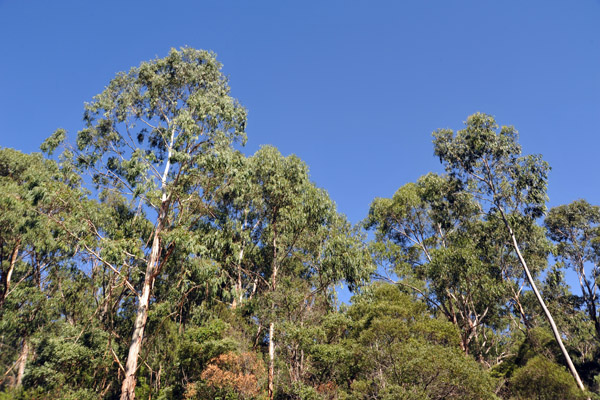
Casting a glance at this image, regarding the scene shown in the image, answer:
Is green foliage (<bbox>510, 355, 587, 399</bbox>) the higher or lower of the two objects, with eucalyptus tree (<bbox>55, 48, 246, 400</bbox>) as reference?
lower

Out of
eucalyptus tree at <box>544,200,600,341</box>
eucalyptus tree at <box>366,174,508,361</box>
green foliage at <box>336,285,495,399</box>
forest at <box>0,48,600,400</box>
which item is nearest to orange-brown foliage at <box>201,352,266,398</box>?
forest at <box>0,48,600,400</box>

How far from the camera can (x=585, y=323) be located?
22250mm

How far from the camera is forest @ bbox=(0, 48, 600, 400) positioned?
1112 cm

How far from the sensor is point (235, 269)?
1705 cm

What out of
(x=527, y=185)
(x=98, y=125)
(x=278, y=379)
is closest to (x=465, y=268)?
(x=527, y=185)

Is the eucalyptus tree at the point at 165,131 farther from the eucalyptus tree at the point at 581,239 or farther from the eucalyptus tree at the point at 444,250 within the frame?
the eucalyptus tree at the point at 581,239

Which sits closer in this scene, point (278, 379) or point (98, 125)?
point (278, 379)

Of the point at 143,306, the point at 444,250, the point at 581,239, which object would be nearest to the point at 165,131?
the point at 143,306

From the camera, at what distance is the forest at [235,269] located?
36.5 feet

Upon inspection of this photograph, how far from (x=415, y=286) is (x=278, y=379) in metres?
11.5

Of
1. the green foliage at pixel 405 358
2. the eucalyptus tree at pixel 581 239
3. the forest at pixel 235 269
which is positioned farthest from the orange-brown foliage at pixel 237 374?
the eucalyptus tree at pixel 581 239

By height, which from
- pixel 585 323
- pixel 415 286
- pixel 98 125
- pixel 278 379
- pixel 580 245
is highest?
pixel 98 125

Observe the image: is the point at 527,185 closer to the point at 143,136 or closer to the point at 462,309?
the point at 462,309

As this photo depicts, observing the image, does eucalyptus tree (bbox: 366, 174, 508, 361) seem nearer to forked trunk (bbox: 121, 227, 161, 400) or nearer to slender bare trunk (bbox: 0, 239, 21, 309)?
forked trunk (bbox: 121, 227, 161, 400)
